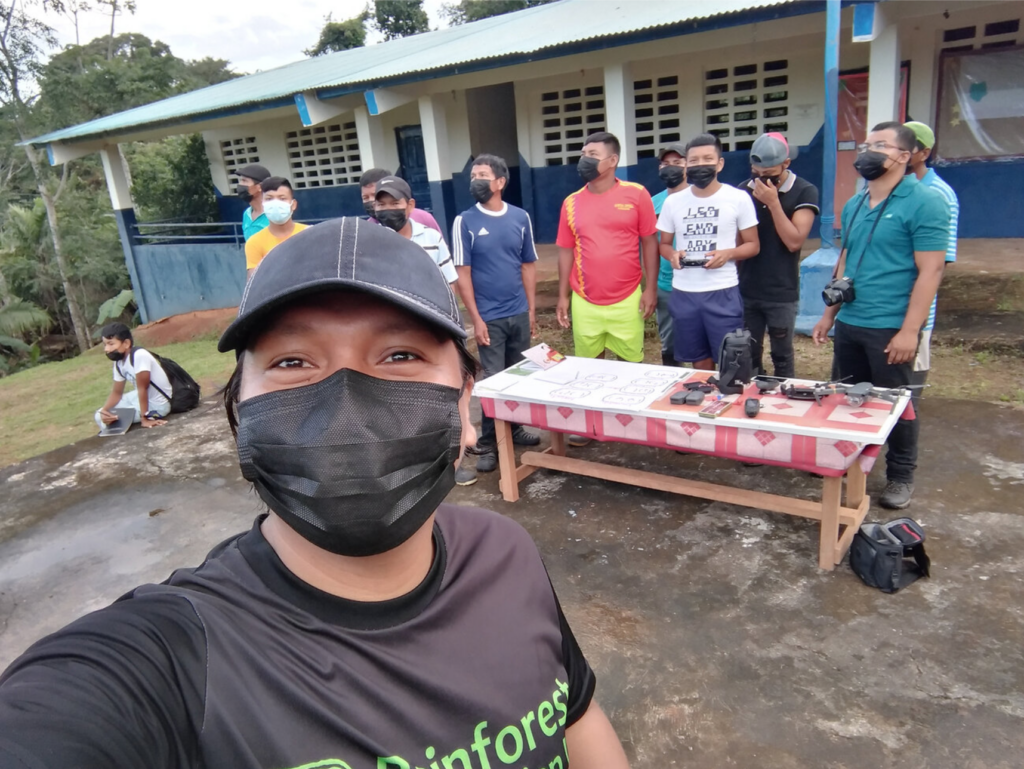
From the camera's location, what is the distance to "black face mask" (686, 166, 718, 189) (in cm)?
416

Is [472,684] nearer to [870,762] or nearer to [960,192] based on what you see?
[870,762]

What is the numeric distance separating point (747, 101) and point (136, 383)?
8.10 metres

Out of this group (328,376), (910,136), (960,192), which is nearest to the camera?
(328,376)

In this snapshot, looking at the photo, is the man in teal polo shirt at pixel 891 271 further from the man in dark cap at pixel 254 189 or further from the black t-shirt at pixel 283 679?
the man in dark cap at pixel 254 189

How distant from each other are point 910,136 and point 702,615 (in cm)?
244

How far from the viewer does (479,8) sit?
2942cm

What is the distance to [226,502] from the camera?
4711mm

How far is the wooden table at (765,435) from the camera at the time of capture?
305 centimetres

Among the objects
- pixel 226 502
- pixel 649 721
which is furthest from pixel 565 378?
pixel 226 502

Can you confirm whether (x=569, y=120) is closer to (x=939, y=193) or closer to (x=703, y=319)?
(x=703, y=319)

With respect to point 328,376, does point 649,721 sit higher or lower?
lower

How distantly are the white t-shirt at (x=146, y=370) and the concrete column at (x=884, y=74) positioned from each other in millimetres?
6949

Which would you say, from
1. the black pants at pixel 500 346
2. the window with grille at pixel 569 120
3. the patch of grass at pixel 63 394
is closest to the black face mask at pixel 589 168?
the black pants at pixel 500 346

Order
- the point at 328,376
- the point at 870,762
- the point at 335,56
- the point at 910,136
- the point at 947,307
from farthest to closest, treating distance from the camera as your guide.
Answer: the point at 335,56 → the point at 947,307 → the point at 910,136 → the point at 870,762 → the point at 328,376
